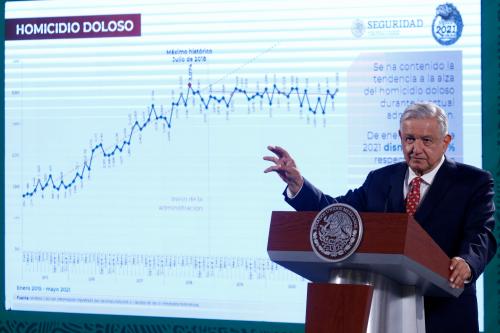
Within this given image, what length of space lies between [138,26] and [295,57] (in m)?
0.82

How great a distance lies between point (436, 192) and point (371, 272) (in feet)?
1.82

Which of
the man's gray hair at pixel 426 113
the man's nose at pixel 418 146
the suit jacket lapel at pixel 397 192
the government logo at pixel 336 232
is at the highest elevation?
the man's gray hair at pixel 426 113

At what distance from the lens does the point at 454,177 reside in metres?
2.57

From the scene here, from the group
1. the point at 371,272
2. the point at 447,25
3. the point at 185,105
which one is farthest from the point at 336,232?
the point at 185,105

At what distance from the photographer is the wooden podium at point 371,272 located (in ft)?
6.51

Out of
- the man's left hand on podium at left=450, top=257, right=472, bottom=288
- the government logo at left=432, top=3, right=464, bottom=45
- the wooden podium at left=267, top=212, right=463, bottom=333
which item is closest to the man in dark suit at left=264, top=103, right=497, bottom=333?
the man's left hand on podium at left=450, top=257, right=472, bottom=288

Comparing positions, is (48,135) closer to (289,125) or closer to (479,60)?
(289,125)

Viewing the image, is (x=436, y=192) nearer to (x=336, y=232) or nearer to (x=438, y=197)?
(x=438, y=197)

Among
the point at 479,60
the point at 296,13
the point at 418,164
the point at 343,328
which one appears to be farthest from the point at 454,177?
the point at 296,13

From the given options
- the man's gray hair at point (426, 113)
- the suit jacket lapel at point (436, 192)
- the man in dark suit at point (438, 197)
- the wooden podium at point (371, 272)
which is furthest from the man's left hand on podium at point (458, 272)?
the man's gray hair at point (426, 113)

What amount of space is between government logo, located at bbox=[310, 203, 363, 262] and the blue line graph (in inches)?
81.8

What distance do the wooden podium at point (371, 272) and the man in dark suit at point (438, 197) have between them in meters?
0.28

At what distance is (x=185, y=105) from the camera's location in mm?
Answer: 4273

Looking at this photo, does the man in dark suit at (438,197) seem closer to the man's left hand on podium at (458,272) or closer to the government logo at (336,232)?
the man's left hand on podium at (458,272)
